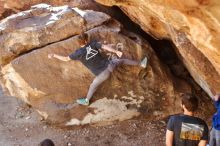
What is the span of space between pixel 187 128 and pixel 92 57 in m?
3.36

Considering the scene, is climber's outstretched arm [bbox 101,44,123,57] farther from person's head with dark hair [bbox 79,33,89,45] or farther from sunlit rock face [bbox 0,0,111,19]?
sunlit rock face [bbox 0,0,111,19]

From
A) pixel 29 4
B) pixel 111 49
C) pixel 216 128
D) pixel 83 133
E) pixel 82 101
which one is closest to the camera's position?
pixel 216 128

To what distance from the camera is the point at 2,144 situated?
8.46 meters

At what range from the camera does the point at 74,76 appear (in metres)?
8.27

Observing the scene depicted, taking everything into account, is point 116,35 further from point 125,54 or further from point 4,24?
point 4,24

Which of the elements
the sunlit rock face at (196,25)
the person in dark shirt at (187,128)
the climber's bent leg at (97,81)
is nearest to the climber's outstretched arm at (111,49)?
the climber's bent leg at (97,81)

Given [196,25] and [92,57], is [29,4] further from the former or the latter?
[196,25]

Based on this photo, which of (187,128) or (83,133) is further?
(83,133)

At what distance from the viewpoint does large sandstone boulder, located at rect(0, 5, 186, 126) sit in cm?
825

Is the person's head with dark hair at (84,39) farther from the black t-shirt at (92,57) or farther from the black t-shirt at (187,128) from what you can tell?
the black t-shirt at (187,128)

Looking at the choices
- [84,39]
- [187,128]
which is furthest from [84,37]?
[187,128]

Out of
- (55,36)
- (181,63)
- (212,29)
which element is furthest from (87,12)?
(212,29)

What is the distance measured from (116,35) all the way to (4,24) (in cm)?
249

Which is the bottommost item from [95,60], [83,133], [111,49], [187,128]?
[83,133]
